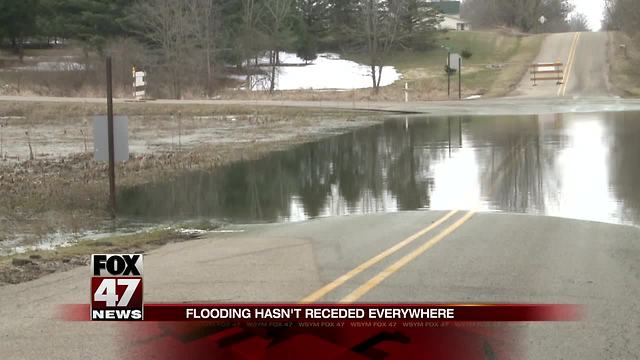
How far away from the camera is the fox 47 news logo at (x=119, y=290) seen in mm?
5312

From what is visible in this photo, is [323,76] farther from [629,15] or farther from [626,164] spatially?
[626,164]

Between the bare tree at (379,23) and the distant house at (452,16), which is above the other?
the distant house at (452,16)

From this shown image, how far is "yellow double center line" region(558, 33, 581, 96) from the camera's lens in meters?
51.3

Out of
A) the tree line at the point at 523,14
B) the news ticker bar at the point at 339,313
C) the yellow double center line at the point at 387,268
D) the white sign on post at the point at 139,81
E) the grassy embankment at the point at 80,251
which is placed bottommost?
the grassy embankment at the point at 80,251

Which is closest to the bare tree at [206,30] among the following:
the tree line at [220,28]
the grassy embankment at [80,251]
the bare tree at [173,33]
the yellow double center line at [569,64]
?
the tree line at [220,28]

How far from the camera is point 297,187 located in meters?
16.9

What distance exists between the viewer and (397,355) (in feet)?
15.8

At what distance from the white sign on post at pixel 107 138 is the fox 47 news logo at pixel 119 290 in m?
9.12

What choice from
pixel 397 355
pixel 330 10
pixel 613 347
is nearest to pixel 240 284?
pixel 397 355

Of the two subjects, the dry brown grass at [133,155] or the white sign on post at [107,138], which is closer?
the dry brown grass at [133,155]

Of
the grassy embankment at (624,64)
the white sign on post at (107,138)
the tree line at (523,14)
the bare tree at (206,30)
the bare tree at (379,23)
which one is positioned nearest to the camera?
the white sign on post at (107,138)

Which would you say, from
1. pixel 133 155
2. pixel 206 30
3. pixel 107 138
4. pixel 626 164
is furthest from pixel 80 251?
pixel 206 30

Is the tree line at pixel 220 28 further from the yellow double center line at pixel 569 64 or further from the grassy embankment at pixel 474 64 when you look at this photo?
the yellow double center line at pixel 569 64

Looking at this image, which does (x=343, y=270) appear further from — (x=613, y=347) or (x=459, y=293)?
(x=613, y=347)
